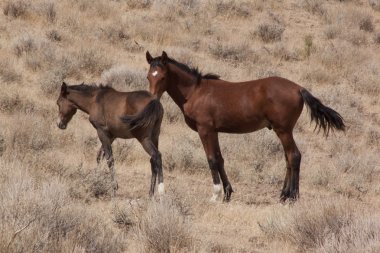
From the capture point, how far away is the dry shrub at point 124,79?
15.7m

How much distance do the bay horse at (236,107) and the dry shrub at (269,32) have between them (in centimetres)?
1125

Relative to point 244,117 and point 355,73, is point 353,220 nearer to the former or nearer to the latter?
point 244,117

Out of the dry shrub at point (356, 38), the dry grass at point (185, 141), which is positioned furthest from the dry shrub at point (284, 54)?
the dry shrub at point (356, 38)

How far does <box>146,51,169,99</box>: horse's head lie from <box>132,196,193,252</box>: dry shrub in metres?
3.56

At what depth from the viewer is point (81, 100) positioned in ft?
34.1

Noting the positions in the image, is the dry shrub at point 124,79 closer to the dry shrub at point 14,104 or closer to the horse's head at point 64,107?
the dry shrub at point 14,104

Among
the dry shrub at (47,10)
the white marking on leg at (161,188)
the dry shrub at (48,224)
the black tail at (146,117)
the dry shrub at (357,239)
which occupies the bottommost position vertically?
the dry shrub at (47,10)

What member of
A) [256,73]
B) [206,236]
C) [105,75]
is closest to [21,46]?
[105,75]

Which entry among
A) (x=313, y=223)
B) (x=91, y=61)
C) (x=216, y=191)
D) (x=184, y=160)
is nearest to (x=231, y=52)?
(x=91, y=61)

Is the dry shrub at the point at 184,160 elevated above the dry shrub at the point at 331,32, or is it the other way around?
the dry shrub at the point at 184,160

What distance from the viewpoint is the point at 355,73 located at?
63.7 ft

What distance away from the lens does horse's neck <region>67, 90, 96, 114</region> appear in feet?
33.9

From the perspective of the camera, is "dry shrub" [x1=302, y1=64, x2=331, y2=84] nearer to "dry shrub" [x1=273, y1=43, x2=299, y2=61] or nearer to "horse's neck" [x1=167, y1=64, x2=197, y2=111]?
"dry shrub" [x1=273, y1=43, x2=299, y2=61]

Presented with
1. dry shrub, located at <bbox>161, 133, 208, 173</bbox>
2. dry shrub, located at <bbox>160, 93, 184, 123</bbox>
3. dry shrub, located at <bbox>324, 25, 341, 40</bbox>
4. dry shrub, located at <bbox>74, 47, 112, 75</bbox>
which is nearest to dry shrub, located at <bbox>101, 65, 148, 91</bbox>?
dry shrub, located at <bbox>74, 47, 112, 75</bbox>
